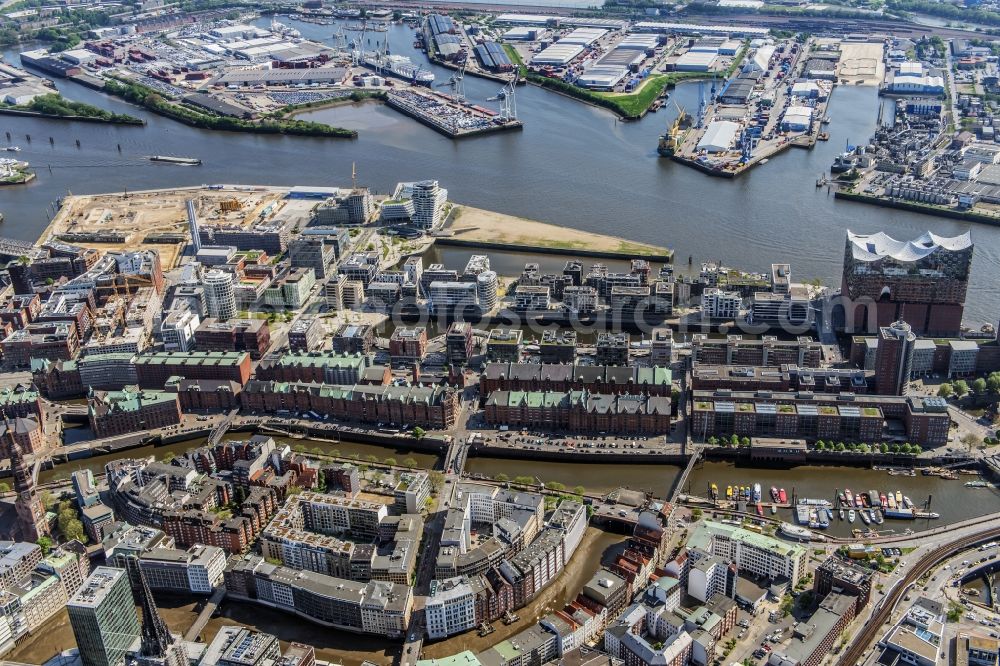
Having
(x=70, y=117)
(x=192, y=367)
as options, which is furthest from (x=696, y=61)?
(x=192, y=367)

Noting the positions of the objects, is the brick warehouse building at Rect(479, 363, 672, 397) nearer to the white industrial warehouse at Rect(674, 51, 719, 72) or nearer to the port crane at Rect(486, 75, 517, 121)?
the port crane at Rect(486, 75, 517, 121)

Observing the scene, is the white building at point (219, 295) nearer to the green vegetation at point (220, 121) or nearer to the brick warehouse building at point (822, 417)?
the brick warehouse building at point (822, 417)

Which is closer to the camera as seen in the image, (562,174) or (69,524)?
(69,524)

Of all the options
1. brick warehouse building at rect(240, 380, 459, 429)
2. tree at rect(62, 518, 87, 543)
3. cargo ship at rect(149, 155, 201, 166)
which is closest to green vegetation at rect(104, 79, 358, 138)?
cargo ship at rect(149, 155, 201, 166)

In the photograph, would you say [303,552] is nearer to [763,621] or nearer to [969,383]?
[763,621]

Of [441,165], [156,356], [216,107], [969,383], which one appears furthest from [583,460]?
[216,107]

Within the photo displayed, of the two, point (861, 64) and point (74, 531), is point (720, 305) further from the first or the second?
point (861, 64)
